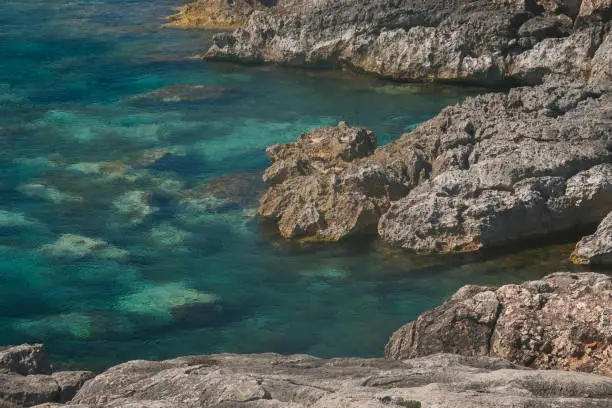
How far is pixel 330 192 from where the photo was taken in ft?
125

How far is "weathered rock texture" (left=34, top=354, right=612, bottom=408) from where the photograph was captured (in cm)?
1720

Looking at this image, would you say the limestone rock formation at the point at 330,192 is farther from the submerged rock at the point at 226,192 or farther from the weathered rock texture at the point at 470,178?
the submerged rock at the point at 226,192

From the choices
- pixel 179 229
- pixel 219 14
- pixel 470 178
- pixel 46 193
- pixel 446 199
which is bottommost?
pixel 179 229

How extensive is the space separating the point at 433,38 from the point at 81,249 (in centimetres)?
2646

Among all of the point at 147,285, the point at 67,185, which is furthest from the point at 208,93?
the point at 147,285

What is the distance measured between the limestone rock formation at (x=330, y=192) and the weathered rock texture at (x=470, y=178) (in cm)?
4

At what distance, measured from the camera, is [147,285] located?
34.3 metres

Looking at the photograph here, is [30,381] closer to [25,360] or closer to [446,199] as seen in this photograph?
[25,360]

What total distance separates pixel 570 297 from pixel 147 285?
16.4 m

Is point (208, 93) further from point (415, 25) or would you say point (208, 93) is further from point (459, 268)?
point (459, 268)

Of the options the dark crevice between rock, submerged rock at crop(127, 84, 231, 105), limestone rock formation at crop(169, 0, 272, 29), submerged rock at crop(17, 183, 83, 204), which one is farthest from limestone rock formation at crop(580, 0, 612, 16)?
the dark crevice between rock

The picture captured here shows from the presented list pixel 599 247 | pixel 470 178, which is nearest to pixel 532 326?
pixel 599 247

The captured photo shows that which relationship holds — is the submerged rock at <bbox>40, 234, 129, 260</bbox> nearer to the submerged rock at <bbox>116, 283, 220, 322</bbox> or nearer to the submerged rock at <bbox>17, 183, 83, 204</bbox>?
the submerged rock at <bbox>116, 283, 220, 322</bbox>

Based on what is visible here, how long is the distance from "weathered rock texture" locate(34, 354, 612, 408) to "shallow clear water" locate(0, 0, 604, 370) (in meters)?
8.49
